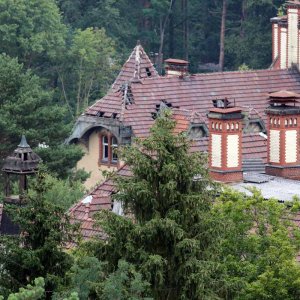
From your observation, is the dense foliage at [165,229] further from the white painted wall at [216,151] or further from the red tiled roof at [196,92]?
the red tiled roof at [196,92]

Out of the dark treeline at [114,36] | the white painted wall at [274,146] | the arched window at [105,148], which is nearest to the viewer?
the white painted wall at [274,146]

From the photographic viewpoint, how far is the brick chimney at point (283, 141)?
4934cm

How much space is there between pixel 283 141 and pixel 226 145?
6.14 feet

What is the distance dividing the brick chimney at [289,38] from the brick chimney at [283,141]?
20.3m

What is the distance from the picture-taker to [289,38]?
7081cm

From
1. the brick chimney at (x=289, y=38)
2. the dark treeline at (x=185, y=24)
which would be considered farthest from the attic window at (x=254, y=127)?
the dark treeline at (x=185, y=24)

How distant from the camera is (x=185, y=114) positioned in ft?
213

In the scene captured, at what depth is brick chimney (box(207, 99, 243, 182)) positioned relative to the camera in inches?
1891

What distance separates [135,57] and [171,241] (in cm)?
3744

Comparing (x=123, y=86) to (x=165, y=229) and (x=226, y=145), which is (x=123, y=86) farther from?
(x=165, y=229)

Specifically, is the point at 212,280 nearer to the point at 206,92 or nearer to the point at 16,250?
the point at 16,250

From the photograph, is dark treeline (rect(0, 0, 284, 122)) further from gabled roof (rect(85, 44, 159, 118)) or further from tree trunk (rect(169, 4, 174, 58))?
gabled roof (rect(85, 44, 159, 118))

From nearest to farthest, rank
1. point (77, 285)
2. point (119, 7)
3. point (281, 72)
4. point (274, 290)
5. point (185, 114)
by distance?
1. point (77, 285)
2. point (274, 290)
3. point (185, 114)
4. point (281, 72)
5. point (119, 7)

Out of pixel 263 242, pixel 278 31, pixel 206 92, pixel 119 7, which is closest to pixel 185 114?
pixel 206 92
